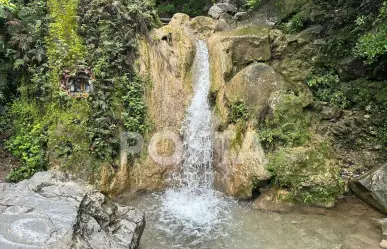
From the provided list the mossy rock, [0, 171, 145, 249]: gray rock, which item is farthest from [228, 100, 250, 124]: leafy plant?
[0, 171, 145, 249]: gray rock

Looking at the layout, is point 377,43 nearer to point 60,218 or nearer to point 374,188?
point 374,188

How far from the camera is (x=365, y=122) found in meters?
9.02

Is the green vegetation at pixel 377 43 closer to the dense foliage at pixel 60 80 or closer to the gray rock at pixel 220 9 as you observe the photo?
the dense foliage at pixel 60 80

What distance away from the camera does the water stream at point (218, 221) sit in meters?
6.72

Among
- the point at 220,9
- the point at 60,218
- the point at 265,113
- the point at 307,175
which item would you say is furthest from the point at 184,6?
the point at 60,218

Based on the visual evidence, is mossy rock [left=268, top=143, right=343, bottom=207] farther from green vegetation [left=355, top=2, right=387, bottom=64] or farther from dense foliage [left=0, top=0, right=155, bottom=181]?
dense foliage [left=0, top=0, right=155, bottom=181]

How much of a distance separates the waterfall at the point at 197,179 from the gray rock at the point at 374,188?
3357 mm

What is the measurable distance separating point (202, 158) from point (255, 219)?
99.4 inches

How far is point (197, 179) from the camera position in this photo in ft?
30.4

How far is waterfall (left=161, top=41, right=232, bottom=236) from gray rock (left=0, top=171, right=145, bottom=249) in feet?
5.70

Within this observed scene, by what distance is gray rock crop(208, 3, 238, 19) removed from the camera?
17047mm

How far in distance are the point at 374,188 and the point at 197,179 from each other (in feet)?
14.8

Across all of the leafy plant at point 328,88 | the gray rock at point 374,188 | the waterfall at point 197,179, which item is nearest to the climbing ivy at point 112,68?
Result: the waterfall at point 197,179

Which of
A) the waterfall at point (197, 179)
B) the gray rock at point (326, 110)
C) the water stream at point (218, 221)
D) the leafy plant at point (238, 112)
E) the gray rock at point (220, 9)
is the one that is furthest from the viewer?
the gray rock at point (220, 9)
